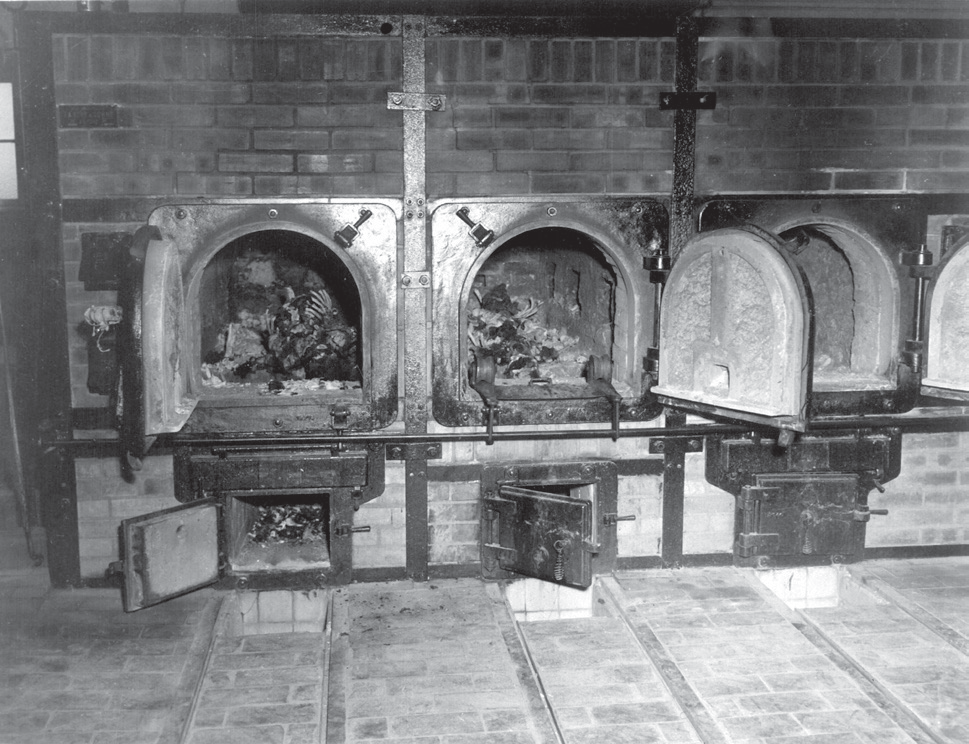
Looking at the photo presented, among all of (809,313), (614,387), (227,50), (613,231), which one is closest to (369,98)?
(227,50)

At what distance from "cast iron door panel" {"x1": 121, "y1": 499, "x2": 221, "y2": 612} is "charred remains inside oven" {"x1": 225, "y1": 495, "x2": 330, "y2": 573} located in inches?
6.2

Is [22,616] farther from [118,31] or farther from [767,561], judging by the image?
[767,561]

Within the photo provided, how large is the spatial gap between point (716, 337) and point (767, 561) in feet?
4.11

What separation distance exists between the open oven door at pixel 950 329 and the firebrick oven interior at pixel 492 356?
0.04 ft

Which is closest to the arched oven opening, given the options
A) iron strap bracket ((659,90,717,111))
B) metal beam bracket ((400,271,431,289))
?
iron strap bracket ((659,90,717,111))

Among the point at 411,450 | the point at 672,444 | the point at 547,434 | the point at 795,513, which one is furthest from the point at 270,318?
the point at 795,513

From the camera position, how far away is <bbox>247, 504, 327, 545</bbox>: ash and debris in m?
4.28

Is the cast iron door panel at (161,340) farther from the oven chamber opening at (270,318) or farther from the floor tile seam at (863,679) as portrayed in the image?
the floor tile seam at (863,679)

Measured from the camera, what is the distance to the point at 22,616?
3.73 meters

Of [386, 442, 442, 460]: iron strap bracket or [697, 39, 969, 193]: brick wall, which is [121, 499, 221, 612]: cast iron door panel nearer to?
[386, 442, 442, 460]: iron strap bracket

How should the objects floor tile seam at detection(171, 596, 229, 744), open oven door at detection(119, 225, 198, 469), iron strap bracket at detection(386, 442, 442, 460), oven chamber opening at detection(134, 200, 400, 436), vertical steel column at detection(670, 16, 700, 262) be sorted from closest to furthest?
floor tile seam at detection(171, 596, 229, 744) → open oven door at detection(119, 225, 198, 469) → oven chamber opening at detection(134, 200, 400, 436) → vertical steel column at detection(670, 16, 700, 262) → iron strap bracket at detection(386, 442, 442, 460)

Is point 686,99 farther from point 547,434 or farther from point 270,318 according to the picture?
point 270,318

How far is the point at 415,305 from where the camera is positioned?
3.88m

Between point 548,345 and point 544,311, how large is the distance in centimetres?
37
